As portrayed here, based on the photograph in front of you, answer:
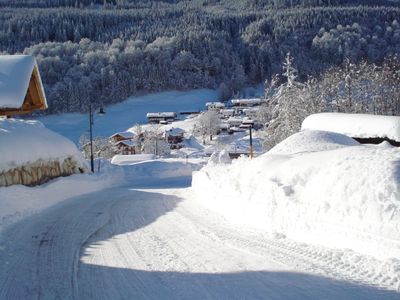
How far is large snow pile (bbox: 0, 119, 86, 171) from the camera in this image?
1578 centimetres

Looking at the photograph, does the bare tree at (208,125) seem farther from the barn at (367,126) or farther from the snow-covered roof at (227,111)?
the barn at (367,126)

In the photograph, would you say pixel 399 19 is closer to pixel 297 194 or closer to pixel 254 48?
pixel 254 48

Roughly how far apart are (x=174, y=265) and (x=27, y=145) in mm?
10894

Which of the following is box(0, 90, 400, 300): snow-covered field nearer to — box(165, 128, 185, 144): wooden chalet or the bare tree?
box(165, 128, 185, 144): wooden chalet

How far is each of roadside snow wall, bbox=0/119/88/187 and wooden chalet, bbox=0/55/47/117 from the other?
929 mm

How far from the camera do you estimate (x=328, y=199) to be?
28.7 feet

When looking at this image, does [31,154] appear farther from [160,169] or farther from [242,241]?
[160,169]

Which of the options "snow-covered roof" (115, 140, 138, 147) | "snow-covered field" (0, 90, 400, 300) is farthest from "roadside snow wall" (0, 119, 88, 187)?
"snow-covered roof" (115, 140, 138, 147)

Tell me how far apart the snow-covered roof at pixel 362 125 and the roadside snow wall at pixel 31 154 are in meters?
13.0

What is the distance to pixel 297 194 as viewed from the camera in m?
9.83

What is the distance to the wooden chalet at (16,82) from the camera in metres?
19.5

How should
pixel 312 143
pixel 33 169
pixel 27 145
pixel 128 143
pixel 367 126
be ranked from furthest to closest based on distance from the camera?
1. pixel 128 143
2. pixel 367 126
3. pixel 312 143
4. pixel 33 169
5. pixel 27 145

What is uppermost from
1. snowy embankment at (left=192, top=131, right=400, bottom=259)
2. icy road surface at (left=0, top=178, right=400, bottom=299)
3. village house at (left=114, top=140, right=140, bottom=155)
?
snowy embankment at (left=192, top=131, right=400, bottom=259)

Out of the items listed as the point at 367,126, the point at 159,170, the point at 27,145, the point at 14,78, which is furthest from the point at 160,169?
the point at 27,145
